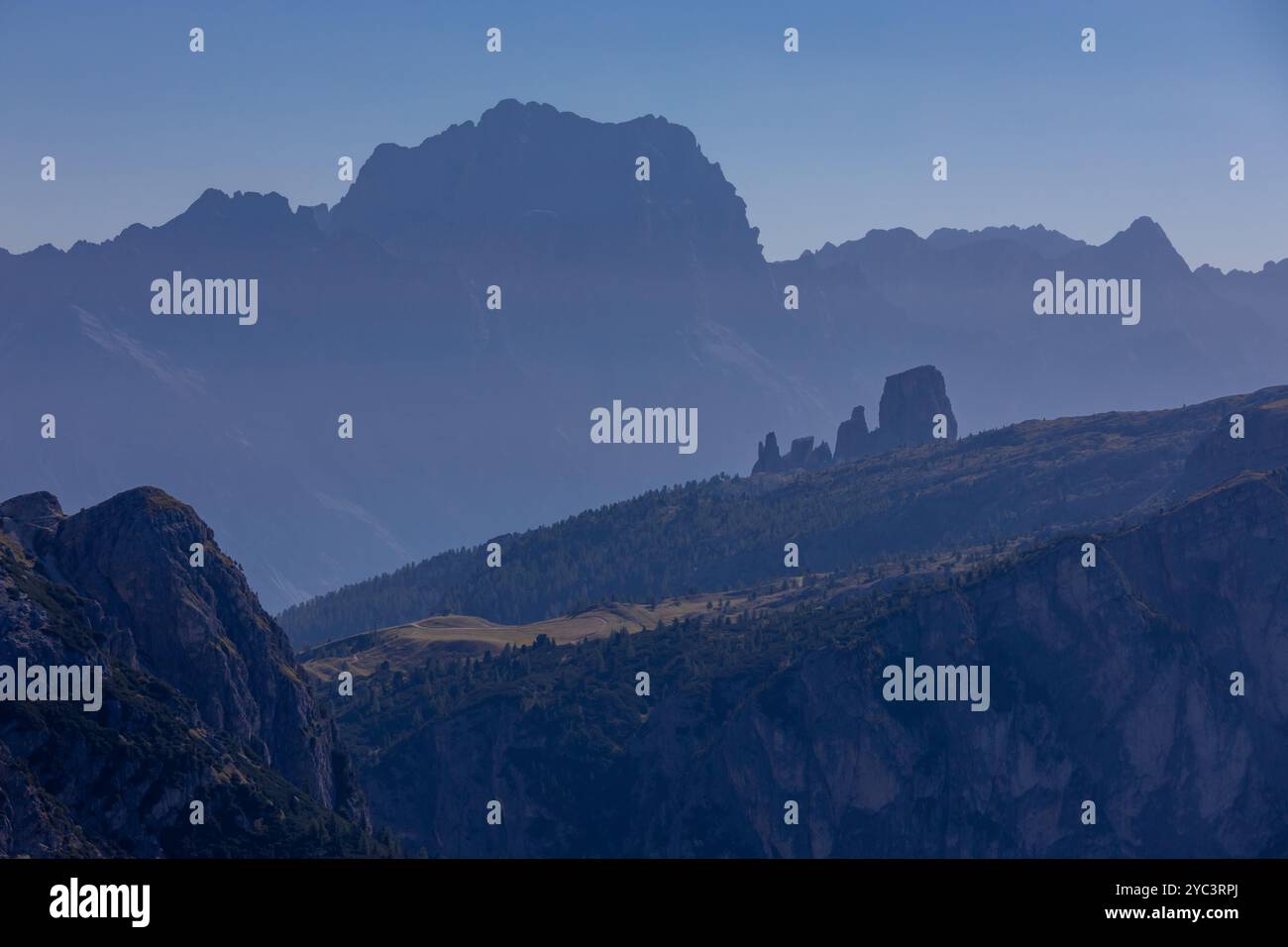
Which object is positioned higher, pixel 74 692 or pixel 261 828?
pixel 74 692
